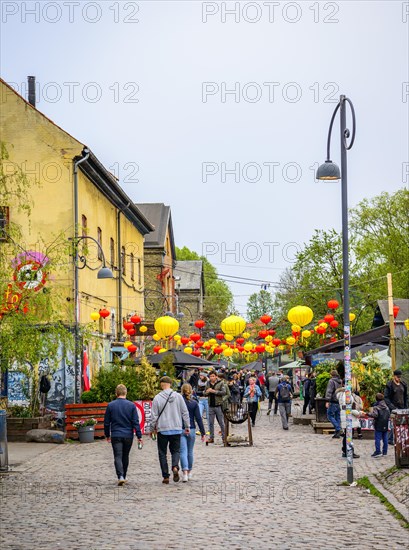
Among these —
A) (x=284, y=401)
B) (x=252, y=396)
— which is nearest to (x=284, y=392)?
(x=284, y=401)

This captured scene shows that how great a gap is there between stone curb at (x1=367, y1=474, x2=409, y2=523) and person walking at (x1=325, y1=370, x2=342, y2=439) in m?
7.78

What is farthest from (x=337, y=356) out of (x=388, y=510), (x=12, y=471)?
(x=388, y=510)

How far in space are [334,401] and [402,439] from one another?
7.76 meters

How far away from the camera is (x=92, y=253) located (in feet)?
112

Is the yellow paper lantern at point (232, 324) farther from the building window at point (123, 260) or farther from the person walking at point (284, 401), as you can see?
the building window at point (123, 260)

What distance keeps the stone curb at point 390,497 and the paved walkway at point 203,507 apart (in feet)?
0.65

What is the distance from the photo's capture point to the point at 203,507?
13.0 m

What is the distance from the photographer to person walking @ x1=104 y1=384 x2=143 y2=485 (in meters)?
15.7

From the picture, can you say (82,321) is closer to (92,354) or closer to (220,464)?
(92,354)

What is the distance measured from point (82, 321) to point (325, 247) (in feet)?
86.4

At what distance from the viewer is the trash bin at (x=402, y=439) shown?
16750mm

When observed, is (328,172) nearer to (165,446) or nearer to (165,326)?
(165,446)

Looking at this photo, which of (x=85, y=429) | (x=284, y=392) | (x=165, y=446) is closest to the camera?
(x=165, y=446)

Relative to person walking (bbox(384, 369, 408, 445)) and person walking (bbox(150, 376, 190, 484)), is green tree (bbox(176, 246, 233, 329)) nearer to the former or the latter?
person walking (bbox(384, 369, 408, 445))
